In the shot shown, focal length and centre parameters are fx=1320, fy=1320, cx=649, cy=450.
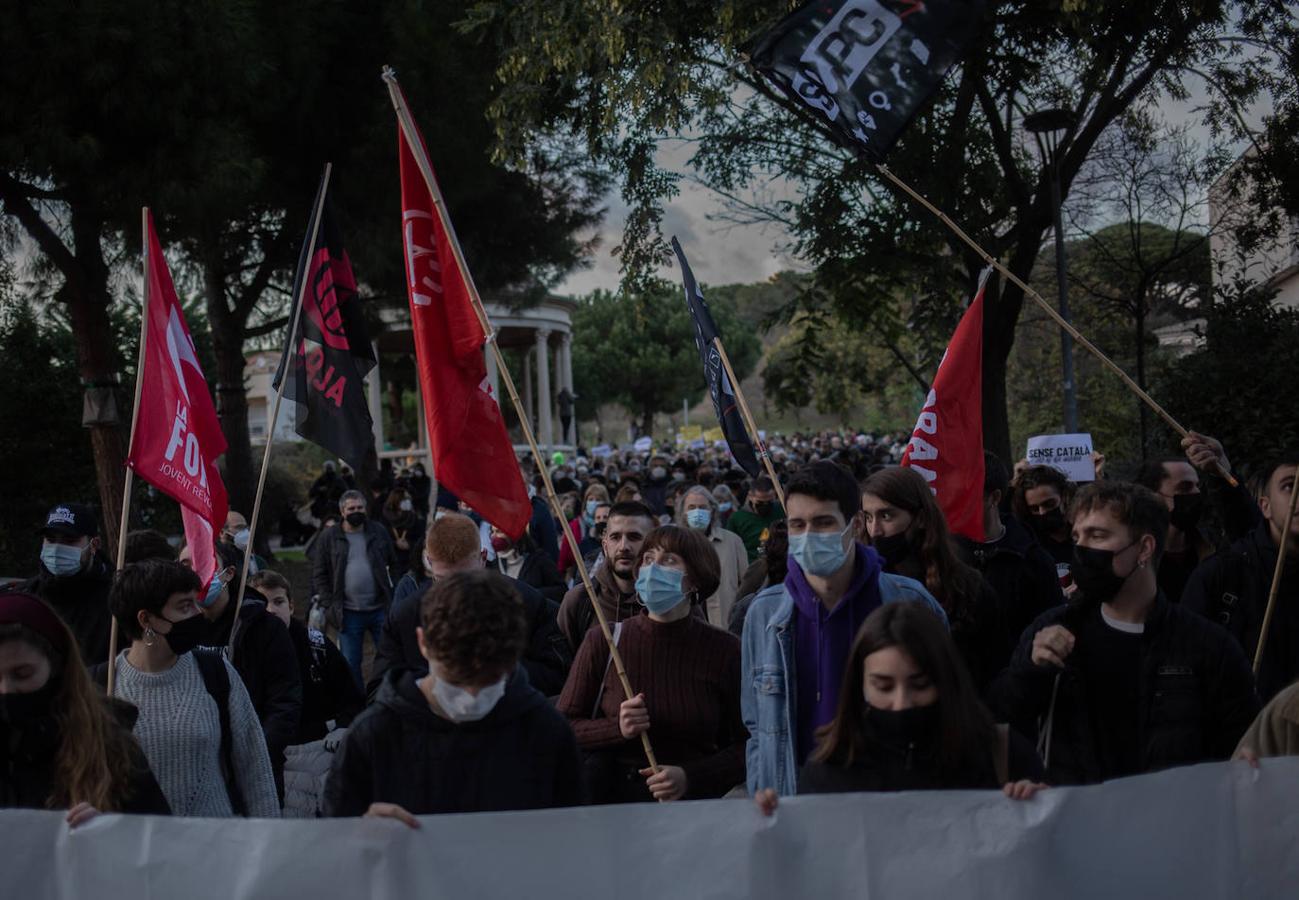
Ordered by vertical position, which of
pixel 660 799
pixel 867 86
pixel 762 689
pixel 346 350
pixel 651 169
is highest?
pixel 651 169

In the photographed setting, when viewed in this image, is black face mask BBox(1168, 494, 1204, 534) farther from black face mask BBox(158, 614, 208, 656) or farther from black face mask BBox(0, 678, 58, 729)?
black face mask BBox(0, 678, 58, 729)

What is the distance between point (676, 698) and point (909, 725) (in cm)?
134

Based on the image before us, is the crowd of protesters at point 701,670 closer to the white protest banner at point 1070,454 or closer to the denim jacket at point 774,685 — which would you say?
the denim jacket at point 774,685

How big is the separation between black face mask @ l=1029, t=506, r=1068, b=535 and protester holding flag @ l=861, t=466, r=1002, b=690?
166 cm

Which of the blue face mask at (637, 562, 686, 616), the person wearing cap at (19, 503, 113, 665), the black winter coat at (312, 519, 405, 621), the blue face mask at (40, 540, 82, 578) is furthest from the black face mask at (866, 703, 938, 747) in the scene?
the black winter coat at (312, 519, 405, 621)

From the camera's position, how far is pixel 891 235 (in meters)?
14.4

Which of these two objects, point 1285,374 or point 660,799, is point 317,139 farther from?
point 660,799

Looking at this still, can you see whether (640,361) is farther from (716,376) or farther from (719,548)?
(716,376)

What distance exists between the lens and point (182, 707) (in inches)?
156

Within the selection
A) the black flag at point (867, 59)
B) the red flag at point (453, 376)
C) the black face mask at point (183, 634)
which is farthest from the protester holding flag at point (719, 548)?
the black face mask at point (183, 634)

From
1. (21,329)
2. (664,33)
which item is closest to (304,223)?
(21,329)

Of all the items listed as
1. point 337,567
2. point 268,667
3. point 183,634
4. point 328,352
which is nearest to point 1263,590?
point 183,634

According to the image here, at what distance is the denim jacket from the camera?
367cm

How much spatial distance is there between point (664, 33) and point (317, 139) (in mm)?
7277
